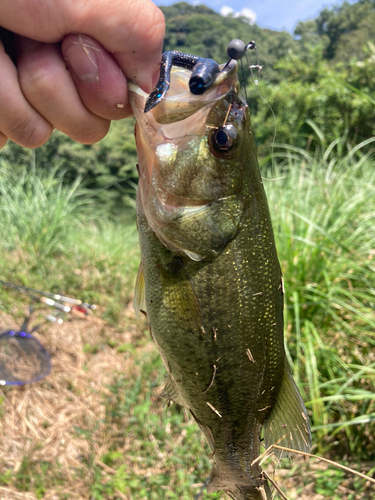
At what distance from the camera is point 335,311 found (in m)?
2.79

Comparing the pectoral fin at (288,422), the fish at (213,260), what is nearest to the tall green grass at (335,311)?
the pectoral fin at (288,422)

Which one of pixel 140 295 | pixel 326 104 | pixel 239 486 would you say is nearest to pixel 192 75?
pixel 140 295

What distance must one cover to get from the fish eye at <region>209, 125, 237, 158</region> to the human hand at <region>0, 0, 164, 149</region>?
340 millimetres

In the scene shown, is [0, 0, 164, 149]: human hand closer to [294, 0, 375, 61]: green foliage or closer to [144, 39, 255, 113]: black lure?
[144, 39, 255, 113]: black lure

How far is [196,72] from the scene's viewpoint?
978 mm

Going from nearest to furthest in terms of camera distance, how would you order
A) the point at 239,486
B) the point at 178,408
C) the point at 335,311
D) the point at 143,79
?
the point at 143,79 → the point at 239,486 → the point at 335,311 → the point at 178,408

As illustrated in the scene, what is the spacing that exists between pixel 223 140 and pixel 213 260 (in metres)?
0.44

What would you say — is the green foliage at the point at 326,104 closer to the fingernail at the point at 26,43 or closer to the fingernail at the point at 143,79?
the fingernail at the point at 143,79

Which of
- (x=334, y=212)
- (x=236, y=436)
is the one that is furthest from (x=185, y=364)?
(x=334, y=212)

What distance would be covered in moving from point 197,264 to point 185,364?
39 centimetres

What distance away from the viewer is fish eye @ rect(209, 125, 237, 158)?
1167mm

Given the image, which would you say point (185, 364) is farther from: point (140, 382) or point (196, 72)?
point (140, 382)

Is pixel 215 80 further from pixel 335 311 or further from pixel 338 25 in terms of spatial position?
pixel 338 25

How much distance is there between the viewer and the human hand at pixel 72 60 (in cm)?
100
